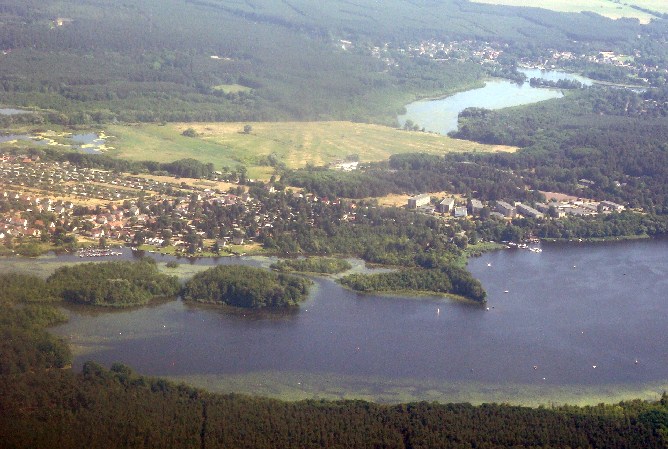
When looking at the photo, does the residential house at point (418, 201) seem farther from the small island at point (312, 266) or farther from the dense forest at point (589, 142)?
the small island at point (312, 266)

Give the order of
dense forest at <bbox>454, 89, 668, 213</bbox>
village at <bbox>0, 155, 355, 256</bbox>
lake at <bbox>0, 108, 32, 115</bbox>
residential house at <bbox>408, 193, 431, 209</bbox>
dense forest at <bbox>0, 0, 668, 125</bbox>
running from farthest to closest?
dense forest at <bbox>0, 0, 668, 125</bbox> < lake at <bbox>0, 108, 32, 115</bbox> < dense forest at <bbox>454, 89, 668, 213</bbox> < residential house at <bbox>408, 193, 431, 209</bbox> < village at <bbox>0, 155, 355, 256</bbox>

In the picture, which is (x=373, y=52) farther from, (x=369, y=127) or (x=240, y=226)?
(x=240, y=226)

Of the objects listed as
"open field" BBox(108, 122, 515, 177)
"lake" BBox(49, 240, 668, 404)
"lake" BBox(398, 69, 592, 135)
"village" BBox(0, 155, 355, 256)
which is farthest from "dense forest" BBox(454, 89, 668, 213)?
"lake" BBox(49, 240, 668, 404)

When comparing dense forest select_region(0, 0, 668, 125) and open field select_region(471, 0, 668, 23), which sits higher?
open field select_region(471, 0, 668, 23)

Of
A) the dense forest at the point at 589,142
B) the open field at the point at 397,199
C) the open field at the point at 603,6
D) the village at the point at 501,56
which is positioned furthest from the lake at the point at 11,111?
the open field at the point at 603,6

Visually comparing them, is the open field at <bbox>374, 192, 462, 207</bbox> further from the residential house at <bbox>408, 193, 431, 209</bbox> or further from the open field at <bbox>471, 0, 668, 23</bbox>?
the open field at <bbox>471, 0, 668, 23</bbox>
